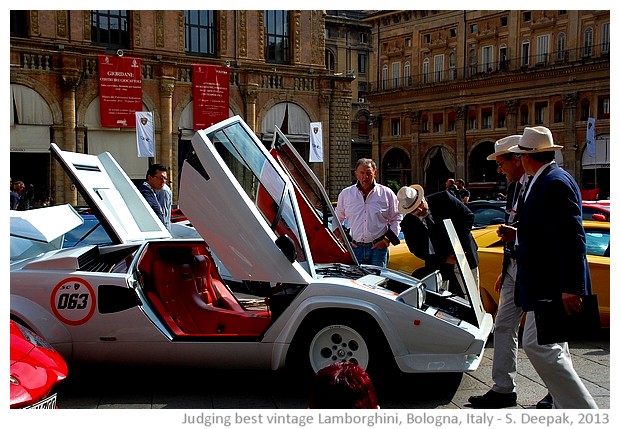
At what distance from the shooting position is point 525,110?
5909 cm

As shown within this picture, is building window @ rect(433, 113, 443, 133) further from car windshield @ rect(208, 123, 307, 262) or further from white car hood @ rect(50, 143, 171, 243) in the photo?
car windshield @ rect(208, 123, 307, 262)

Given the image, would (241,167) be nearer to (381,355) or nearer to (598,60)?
(381,355)

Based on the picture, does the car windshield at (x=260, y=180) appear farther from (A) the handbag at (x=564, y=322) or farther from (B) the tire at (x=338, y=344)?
(A) the handbag at (x=564, y=322)

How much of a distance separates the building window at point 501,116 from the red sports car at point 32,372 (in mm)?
59569

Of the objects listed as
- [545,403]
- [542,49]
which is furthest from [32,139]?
[542,49]

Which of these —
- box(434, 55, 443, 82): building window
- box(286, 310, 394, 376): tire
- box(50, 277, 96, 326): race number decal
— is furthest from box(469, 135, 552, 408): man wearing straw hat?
box(434, 55, 443, 82): building window

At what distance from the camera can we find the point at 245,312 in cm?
599

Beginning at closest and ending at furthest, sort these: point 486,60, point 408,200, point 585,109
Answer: point 408,200
point 585,109
point 486,60

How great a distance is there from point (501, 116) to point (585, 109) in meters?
7.71

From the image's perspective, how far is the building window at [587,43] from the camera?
181ft

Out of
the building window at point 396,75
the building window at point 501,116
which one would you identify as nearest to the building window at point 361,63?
the building window at point 396,75

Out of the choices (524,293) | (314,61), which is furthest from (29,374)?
(314,61)

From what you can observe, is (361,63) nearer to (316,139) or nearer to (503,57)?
(503,57)

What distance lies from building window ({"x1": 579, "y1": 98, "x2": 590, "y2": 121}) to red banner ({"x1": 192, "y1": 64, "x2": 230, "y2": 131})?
3288 cm
